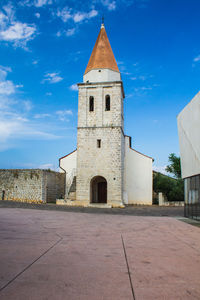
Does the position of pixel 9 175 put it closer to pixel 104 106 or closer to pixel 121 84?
pixel 104 106

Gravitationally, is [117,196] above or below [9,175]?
below

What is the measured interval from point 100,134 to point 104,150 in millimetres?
1561

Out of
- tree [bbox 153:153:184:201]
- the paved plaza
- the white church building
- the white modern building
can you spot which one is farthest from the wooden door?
the paved plaza

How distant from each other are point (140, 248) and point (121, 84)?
67.6 feet

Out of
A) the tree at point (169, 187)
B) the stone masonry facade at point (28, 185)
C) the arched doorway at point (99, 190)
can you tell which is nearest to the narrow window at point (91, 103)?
the arched doorway at point (99, 190)

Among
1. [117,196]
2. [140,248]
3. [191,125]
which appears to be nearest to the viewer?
[140,248]

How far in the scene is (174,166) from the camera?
3347cm

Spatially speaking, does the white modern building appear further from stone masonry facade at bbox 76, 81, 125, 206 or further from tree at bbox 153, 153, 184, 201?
tree at bbox 153, 153, 184, 201

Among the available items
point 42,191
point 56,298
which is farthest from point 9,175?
point 56,298

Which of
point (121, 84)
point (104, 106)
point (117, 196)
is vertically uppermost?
point (121, 84)

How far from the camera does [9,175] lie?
2475cm

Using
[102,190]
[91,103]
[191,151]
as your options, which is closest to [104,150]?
[102,190]

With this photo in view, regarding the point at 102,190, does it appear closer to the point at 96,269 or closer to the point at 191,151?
the point at 191,151

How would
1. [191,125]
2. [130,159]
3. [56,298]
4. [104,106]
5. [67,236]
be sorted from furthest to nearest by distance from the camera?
[130,159] < [104,106] < [191,125] < [67,236] < [56,298]
